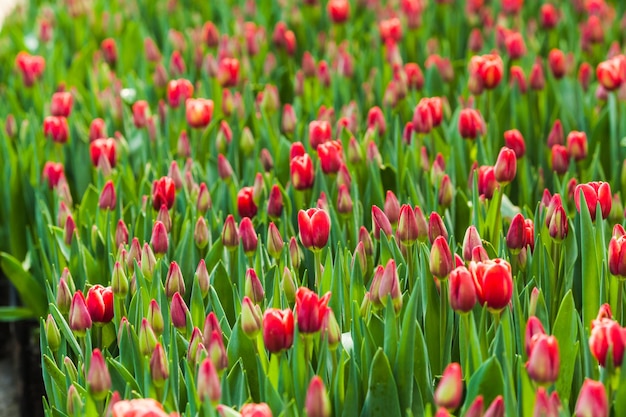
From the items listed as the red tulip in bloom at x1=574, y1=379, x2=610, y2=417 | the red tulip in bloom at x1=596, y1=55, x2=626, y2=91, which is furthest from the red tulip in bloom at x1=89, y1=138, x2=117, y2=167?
the red tulip in bloom at x1=574, y1=379, x2=610, y2=417

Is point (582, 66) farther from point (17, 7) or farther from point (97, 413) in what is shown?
point (17, 7)

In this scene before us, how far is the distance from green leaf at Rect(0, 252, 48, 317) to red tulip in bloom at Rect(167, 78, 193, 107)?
0.80m

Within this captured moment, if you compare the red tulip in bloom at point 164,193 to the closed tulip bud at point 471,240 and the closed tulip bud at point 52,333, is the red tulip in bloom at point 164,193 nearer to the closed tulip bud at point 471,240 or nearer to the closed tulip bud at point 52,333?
the closed tulip bud at point 52,333

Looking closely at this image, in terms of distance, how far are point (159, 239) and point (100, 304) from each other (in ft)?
0.92

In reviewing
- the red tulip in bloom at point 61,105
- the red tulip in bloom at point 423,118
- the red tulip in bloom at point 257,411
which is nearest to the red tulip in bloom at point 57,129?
the red tulip in bloom at point 61,105

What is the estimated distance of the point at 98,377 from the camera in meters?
1.70

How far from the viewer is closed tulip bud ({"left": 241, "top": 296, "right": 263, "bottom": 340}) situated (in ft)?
5.89

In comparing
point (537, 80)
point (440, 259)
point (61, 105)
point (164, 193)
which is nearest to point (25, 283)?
point (164, 193)

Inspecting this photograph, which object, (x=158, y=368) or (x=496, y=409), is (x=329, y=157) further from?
(x=496, y=409)

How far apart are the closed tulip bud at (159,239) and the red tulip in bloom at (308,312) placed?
615 millimetres

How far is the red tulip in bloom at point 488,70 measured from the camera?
3135mm

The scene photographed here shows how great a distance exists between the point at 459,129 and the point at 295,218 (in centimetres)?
58

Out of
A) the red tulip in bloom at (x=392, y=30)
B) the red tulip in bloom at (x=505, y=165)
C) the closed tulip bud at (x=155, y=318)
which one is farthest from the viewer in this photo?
the red tulip in bloom at (x=392, y=30)

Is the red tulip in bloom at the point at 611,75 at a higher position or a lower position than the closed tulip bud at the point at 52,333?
higher
